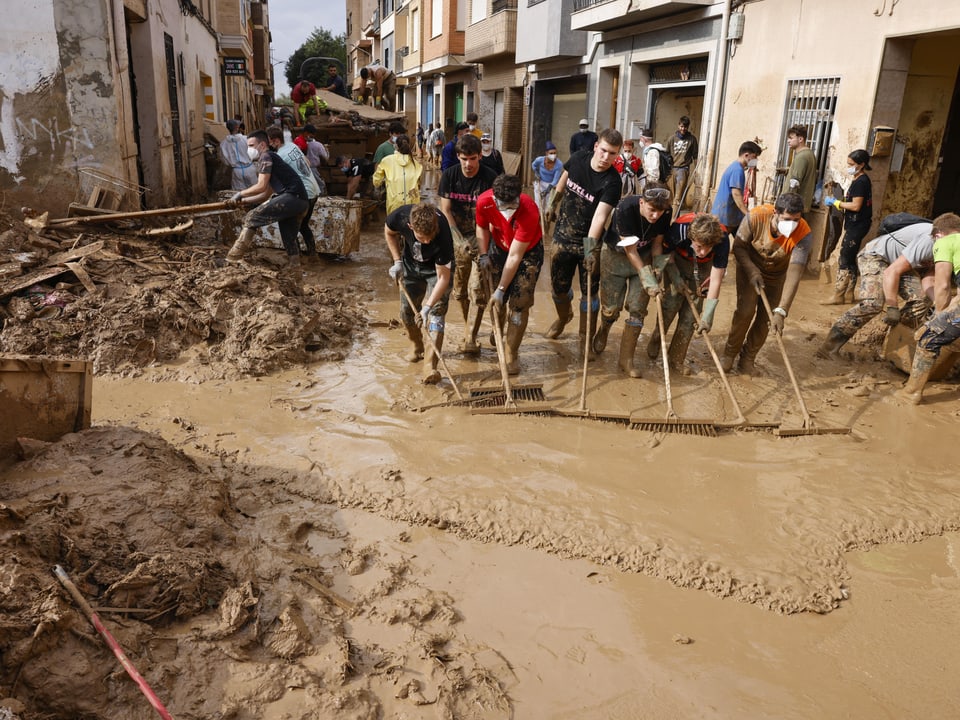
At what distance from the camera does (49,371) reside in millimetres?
3365

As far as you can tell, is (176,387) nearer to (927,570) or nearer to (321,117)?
(927,570)

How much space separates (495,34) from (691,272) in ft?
54.2

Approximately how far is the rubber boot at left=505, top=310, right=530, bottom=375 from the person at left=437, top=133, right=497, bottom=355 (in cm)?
35

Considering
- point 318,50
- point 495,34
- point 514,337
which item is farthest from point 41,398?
point 318,50

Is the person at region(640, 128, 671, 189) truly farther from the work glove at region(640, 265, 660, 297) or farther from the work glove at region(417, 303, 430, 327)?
the work glove at region(417, 303, 430, 327)

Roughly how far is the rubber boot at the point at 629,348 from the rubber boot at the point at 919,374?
6.38ft

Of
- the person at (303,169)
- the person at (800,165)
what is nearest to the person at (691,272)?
the person at (800,165)

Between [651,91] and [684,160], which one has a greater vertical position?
[651,91]

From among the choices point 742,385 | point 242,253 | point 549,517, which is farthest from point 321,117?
point 549,517

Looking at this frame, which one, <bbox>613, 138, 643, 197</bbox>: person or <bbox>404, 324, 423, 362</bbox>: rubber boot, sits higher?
<bbox>613, 138, 643, 197</bbox>: person

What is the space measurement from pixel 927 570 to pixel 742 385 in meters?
2.31

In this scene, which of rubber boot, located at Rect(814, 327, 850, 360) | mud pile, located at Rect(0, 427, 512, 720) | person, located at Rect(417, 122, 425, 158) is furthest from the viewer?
person, located at Rect(417, 122, 425, 158)

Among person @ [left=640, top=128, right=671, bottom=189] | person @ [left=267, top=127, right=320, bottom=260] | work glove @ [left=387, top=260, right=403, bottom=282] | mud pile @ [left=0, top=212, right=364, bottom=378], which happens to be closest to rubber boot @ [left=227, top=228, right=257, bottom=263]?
mud pile @ [left=0, top=212, right=364, bottom=378]

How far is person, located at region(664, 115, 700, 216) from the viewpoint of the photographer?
11273 millimetres
